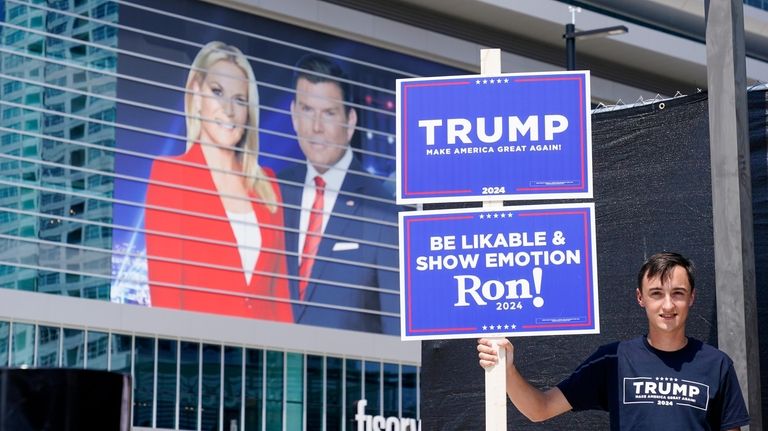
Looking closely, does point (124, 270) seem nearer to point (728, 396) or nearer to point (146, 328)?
point (146, 328)

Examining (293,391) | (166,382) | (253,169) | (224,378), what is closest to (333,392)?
(293,391)

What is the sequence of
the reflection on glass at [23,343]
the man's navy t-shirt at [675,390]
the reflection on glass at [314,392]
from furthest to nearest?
the reflection on glass at [314,392] < the reflection on glass at [23,343] < the man's navy t-shirt at [675,390]

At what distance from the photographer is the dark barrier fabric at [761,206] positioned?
7016mm

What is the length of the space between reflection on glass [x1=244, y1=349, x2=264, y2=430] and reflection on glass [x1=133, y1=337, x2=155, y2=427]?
10.6 ft

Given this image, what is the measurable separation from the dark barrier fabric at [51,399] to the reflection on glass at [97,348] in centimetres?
3733

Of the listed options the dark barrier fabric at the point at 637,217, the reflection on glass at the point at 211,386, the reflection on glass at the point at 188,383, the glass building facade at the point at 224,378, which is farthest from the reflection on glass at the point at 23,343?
the dark barrier fabric at the point at 637,217

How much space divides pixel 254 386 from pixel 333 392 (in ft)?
9.78

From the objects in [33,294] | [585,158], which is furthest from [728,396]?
[33,294]

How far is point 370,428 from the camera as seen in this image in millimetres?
46156

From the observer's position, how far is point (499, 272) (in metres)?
6.17

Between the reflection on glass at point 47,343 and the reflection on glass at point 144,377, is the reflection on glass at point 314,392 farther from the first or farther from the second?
the reflection on glass at point 47,343

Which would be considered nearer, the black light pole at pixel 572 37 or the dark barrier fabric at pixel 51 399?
the dark barrier fabric at pixel 51 399

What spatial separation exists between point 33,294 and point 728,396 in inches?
1378

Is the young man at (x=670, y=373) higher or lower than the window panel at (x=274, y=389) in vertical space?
lower
